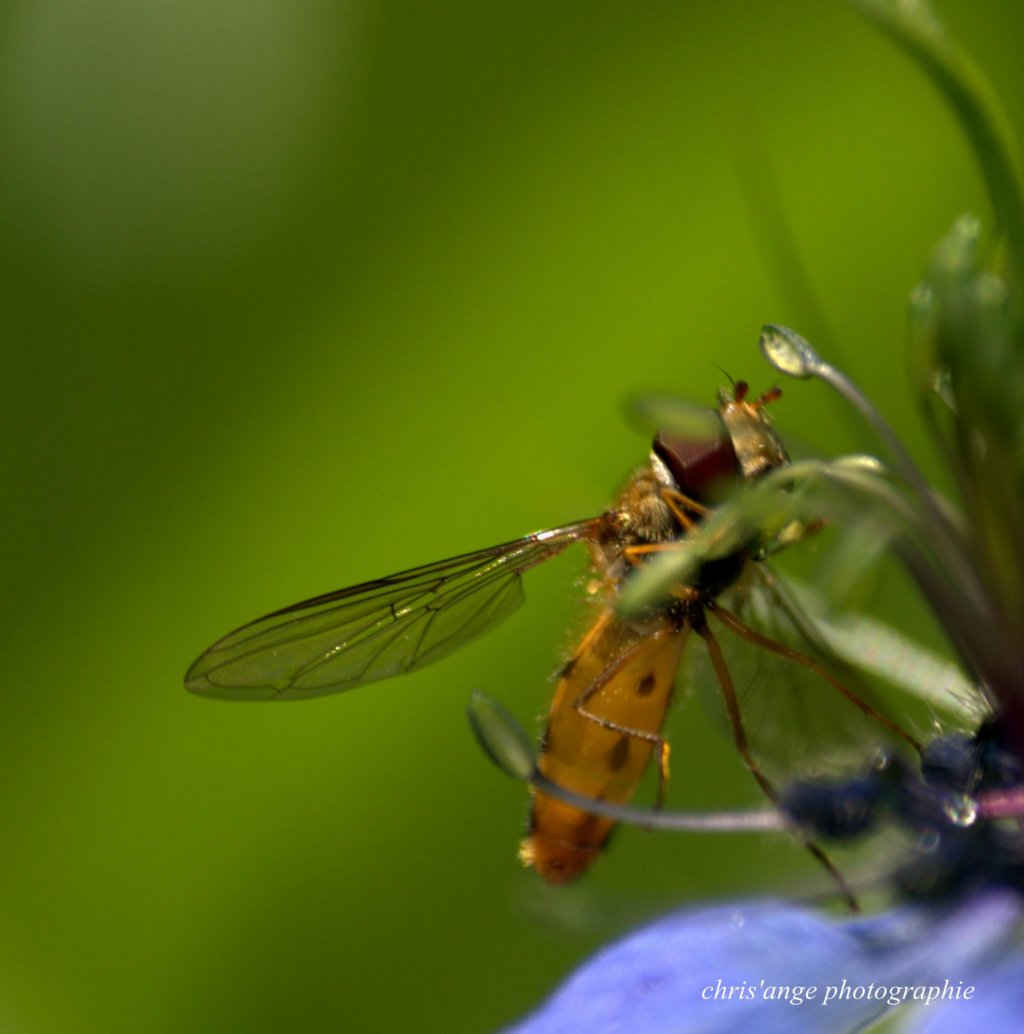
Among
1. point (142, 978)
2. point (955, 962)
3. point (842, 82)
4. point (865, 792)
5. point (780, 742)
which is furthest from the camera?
point (842, 82)

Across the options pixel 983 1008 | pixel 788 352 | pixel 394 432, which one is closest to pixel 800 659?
pixel 788 352

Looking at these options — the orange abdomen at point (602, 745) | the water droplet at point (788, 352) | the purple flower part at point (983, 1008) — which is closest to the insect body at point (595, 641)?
the orange abdomen at point (602, 745)

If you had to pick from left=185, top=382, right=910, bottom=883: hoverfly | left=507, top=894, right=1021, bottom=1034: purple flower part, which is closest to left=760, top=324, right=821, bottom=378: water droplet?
left=185, top=382, right=910, bottom=883: hoverfly

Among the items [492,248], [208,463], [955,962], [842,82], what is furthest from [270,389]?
[955,962]

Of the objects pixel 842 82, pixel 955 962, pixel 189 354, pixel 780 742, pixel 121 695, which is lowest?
pixel 955 962

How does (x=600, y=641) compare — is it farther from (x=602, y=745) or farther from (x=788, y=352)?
(x=788, y=352)

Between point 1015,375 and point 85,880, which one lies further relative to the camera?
point 85,880

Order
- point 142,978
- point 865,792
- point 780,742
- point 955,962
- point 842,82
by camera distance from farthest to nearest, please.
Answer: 1. point 842,82
2. point 142,978
3. point 780,742
4. point 865,792
5. point 955,962

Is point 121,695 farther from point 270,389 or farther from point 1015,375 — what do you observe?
point 1015,375
